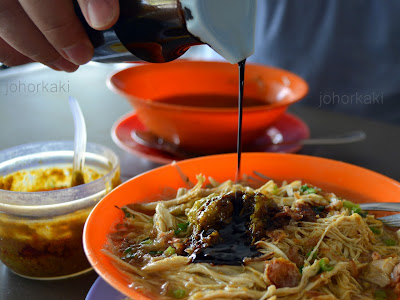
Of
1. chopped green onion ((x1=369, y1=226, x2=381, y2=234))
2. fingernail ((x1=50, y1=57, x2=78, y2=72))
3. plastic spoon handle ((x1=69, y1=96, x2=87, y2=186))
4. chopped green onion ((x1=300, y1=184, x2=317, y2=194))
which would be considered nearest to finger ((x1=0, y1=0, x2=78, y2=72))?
fingernail ((x1=50, y1=57, x2=78, y2=72))

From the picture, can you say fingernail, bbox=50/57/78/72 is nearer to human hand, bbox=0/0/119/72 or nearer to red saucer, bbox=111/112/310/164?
human hand, bbox=0/0/119/72

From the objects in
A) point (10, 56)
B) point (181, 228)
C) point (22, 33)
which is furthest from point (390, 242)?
point (10, 56)

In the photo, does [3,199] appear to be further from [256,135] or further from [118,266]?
[256,135]

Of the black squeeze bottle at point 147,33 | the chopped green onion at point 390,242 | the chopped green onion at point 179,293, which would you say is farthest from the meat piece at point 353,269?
the black squeeze bottle at point 147,33

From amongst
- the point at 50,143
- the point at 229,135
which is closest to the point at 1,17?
the point at 50,143

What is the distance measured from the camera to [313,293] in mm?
1242

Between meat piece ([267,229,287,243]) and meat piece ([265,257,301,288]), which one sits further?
meat piece ([267,229,287,243])

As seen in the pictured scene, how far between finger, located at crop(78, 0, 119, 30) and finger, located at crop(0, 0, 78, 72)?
0.80 feet

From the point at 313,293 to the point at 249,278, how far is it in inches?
7.3

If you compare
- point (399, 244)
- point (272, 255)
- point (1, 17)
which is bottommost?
point (399, 244)

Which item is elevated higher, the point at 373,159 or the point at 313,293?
the point at 313,293

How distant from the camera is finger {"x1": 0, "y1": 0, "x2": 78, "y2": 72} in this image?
134 centimetres

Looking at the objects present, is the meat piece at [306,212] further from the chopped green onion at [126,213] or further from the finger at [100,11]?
the finger at [100,11]

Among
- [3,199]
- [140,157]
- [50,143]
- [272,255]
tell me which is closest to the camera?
[272,255]
